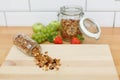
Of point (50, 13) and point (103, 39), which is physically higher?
point (50, 13)

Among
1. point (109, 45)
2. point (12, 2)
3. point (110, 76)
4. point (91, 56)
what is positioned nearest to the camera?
point (110, 76)

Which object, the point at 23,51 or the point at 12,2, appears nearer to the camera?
the point at 23,51

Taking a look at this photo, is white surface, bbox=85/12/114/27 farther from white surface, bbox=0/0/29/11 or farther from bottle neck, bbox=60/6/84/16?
white surface, bbox=0/0/29/11

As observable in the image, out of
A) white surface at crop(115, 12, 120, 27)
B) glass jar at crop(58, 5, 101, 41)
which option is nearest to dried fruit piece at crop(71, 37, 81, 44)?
glass jar at crop(58, 5, 101, 41)

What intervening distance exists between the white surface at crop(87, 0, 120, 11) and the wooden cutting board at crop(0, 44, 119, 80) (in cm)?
25

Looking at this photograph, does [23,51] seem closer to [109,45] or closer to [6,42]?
[6,42]

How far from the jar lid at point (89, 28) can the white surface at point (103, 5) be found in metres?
0.15

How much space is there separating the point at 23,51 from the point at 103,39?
372 millimetres

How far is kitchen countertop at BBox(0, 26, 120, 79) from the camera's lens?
2.87ft

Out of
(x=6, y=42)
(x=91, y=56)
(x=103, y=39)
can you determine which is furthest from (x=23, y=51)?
(x=103, y=39)

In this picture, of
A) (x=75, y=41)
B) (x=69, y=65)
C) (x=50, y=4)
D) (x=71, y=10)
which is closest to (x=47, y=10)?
(x=50, y=4)

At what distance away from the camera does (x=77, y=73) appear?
0.75 metres

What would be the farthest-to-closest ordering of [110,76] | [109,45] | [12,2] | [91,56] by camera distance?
[12,2] → [109,45] → [91,56] → [110,76]

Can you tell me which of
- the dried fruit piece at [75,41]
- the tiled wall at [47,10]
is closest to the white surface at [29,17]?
the tiled wall at [47,10]
